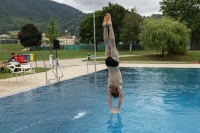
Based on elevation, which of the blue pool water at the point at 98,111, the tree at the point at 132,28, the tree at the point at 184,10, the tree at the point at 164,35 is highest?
the tree at the point at 184,10

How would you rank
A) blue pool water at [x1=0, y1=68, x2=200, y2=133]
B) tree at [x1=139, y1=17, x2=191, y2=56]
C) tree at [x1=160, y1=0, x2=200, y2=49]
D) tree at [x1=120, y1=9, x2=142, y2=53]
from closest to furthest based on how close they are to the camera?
blue pool water at [x1=0, y1=68, x2=200, y2=133] < tree at [x1=139, y1=17, x2=191, y2=56] < tree at [x1=120, y1=9, x2=142, y2=53] < tree at [x1=160, y1=0, x2=200, y2=49]

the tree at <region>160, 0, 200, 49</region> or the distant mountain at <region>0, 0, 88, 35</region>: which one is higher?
the distant mountain at <region>0, 0, 88, 35</region>

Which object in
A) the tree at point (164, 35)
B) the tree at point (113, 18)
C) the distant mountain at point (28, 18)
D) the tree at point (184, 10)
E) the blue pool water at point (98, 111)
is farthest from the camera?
the distant mountain at point (28, 18)

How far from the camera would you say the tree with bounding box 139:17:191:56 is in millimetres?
30500

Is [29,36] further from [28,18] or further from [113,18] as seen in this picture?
[28,18]

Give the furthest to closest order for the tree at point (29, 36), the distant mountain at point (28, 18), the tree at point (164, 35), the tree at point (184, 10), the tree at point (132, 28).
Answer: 1. the distant mountain at point (28, 18)
2. the tree at point (29, 36)
3. the tree at point (184, 10)
4. the tree at point (132, 28)
5. the tree at point (164, 35)

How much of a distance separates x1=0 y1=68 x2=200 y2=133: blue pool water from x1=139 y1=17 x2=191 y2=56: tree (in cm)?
1932

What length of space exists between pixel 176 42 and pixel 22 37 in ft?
192

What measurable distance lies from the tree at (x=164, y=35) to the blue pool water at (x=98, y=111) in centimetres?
1932

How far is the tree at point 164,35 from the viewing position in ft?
100

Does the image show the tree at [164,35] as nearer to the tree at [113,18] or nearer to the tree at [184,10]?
the tree at [184,10]

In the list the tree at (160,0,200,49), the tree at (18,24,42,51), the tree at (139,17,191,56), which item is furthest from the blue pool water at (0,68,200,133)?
the tree at (18,24,42,51)

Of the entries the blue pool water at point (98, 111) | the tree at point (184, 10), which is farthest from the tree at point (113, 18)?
the blue pool water at point (98, 111)

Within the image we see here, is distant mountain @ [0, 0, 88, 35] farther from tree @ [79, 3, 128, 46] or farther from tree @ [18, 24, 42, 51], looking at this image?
tree @ [79, 3, 128, 46]
